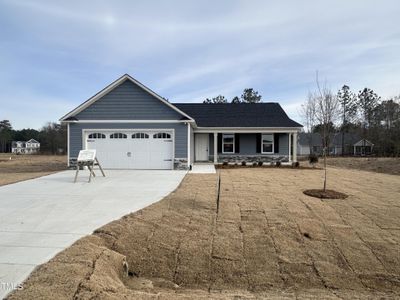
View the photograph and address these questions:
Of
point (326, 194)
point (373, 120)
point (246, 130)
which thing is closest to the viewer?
point (326, 194)

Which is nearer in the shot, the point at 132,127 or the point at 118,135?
the point at 132,127

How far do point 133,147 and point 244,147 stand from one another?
7.88 metres

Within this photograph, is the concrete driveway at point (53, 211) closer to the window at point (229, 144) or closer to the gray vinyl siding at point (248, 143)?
the window at point (229, 144)

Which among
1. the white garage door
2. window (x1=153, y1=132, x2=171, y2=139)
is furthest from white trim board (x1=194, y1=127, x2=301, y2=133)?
the white garage door

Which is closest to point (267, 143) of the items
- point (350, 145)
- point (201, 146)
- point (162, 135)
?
point (201, 146)

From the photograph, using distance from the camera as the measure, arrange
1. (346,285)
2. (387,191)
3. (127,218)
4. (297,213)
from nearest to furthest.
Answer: (346,285) → (127,218) → (297,213) → (387,191)

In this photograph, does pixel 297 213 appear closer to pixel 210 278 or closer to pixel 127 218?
pixel 210 278

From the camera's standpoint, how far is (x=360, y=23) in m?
12.6

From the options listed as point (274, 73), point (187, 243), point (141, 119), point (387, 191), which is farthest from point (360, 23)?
point (187, 243)

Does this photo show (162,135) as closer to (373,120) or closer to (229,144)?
(229,144)

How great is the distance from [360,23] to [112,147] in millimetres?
12827

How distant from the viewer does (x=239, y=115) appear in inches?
870

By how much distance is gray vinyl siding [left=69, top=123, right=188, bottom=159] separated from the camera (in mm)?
16172

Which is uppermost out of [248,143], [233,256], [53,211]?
[248,143]
